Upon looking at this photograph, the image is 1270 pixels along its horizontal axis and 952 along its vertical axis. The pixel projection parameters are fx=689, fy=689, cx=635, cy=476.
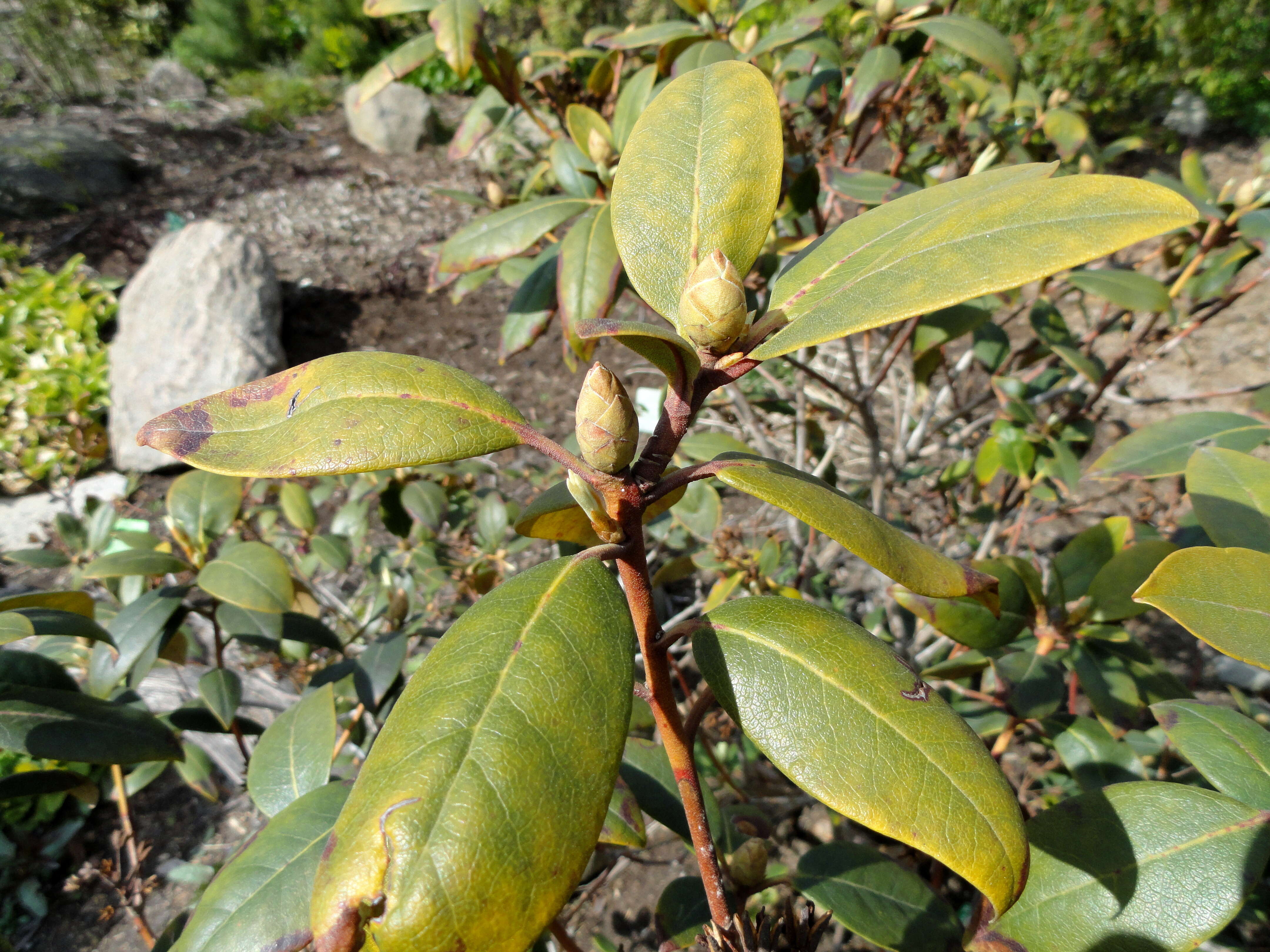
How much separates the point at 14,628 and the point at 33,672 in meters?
0.31

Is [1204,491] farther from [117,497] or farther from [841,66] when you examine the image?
[117,497]

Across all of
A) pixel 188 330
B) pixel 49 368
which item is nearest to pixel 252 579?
pixel 188 330

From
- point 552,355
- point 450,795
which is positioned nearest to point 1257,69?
point 552,355

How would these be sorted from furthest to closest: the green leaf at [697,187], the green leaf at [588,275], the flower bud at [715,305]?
the green leaf at [588,275] → the green leaf at [697,187] → the flower bud at [715,305]

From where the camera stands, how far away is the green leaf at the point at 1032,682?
963 millimetres

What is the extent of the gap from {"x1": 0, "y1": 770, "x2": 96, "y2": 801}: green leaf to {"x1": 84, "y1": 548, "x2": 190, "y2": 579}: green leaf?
0.31m

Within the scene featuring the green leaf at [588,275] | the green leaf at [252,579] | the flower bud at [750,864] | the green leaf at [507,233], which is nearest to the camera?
the flower bud at [750,864]

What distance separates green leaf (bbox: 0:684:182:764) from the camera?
2.90 feet

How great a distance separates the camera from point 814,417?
2.32 metres

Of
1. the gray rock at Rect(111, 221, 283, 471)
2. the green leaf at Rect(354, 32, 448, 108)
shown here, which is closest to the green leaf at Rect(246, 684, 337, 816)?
the green leaf at Rect(354, 32, 448, 108)

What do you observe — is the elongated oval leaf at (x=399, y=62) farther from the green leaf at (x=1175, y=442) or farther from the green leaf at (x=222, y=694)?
the green leaf at (x=1175, y=442)

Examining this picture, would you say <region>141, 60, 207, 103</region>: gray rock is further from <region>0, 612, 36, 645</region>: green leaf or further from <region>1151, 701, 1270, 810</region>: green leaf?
<region>1151, 701, 1270, 810</region>: green leaf

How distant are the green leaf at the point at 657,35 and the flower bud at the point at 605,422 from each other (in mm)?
1276

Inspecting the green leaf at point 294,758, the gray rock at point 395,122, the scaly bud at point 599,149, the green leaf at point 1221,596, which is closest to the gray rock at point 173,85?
the gray rock at point 395,122
